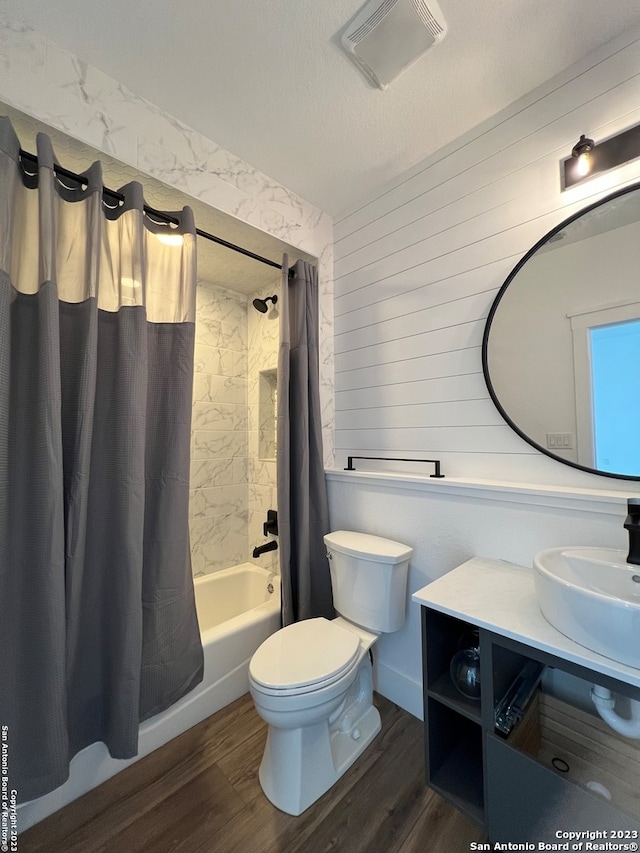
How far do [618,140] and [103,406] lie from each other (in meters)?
2.02

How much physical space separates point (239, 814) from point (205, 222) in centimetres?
245

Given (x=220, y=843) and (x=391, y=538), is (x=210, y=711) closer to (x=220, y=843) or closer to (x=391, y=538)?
(x=220, y=843)

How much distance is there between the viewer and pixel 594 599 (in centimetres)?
75

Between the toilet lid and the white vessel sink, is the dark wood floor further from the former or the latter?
the white vessel sink

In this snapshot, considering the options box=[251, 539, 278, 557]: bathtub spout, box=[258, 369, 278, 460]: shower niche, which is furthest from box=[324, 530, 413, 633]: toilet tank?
box=[258, 369, 278, 460]: shower niche

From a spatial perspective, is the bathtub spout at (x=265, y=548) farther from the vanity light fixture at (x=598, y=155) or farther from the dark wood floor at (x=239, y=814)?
the vanity light fixture at (x=598, y=155)

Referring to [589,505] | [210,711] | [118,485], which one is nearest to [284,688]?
[210,711]

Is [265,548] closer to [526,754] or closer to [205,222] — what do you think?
[526,754]

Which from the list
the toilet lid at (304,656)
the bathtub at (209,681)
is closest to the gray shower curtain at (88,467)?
the bathtub at (209,681)

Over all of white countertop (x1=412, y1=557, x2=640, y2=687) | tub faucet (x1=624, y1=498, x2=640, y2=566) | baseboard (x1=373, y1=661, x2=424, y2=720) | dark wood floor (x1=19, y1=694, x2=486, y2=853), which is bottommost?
dark wood floor (x1=19, y1=694, x2=486, y2=853)

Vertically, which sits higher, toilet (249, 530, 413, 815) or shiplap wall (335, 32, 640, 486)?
shiplap wall (335, 32, 640, 486)

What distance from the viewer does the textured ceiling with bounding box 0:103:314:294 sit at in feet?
4.13

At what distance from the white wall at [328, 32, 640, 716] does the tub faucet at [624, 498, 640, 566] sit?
155 mm

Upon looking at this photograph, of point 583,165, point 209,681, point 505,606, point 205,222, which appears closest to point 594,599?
point 505,606
